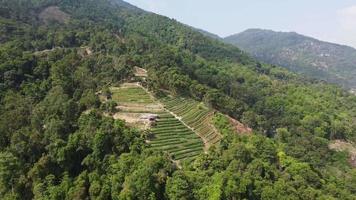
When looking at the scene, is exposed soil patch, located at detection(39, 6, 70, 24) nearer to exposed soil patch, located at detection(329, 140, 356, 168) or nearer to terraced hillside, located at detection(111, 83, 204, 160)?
terraced hillside, located at detection(111, 83, 204, 160)

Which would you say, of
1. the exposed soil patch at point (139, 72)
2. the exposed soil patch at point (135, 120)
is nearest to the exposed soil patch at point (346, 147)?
the exposed soil patch at point (139, 72)

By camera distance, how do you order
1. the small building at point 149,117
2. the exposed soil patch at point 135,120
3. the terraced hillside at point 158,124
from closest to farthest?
the terraced hillside at point 158,124 → the exposed soil patch at point 135,120 → the small building at point 149,117

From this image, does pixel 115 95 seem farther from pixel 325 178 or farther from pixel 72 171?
pixel 325 178

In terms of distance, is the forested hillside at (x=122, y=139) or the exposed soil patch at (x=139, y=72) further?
the exposed soil patch at (x=139, y=72)

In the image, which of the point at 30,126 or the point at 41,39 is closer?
the point at 30,126

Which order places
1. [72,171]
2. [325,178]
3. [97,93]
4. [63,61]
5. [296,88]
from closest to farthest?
[72,171]
[325,178]
[97,93]
[63,61]
[296,88]

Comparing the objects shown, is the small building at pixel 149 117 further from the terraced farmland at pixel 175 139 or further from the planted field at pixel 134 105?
the terraced farmland at pixel 175 139

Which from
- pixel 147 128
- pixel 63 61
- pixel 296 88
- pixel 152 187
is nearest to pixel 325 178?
pixel 147 128
